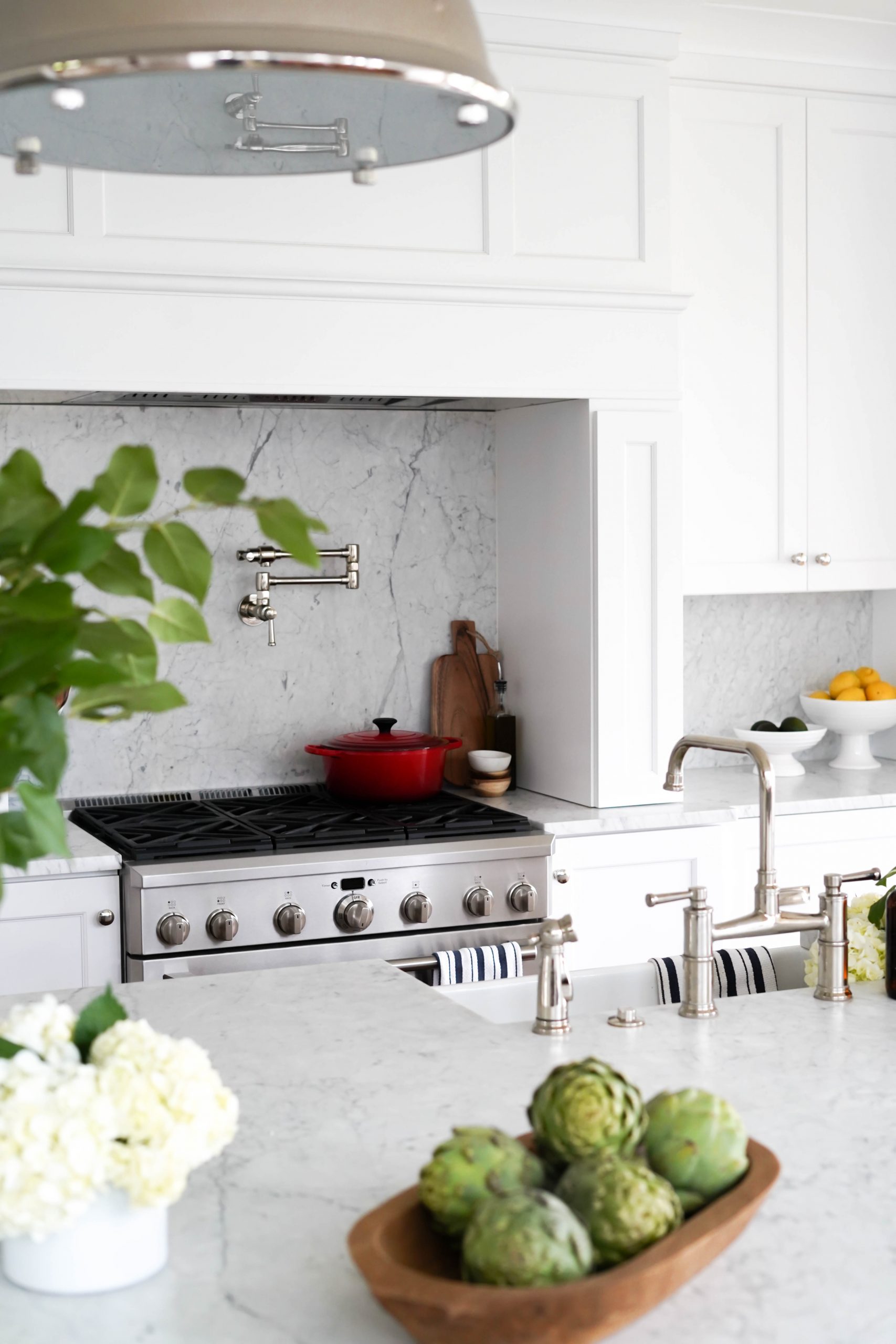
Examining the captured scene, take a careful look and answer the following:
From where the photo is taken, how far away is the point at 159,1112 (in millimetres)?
1031

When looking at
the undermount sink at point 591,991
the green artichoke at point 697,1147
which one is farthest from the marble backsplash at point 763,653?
the green artichoke at point 697,1147

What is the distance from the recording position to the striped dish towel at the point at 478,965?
86.1 inches

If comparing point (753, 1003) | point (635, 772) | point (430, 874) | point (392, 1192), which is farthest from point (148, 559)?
point (635, 772)

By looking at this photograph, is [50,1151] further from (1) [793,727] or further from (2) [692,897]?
(1) [793,727]

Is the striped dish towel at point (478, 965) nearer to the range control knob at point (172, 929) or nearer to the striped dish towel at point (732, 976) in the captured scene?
the striped dish towel at point (732, 976)

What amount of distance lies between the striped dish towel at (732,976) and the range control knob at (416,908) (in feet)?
3.25

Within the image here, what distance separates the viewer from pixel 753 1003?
1880 millimetres

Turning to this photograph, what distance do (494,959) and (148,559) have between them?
1.38 metres

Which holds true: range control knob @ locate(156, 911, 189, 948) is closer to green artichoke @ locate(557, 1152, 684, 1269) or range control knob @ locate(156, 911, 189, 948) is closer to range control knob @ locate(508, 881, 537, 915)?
range control knob @ locate(508, 881, 537, 915)

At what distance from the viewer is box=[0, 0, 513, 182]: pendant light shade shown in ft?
3.57

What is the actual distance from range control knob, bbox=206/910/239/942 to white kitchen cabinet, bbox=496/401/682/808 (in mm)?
→ 913

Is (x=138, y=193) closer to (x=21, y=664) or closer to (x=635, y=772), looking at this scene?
(x=635, y=772)

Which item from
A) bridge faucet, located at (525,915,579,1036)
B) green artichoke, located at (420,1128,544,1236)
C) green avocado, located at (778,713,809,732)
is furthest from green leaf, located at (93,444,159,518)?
green avocado, located at (778,713,809,732)

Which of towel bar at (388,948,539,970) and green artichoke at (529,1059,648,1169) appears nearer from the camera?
green artichoke at (529,1059,648,1169)
